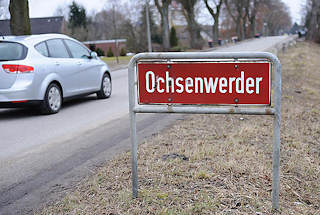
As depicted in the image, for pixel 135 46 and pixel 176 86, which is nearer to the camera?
pixel 176 86

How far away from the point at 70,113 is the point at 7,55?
1.67 m

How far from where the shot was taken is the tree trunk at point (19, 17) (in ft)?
48.0

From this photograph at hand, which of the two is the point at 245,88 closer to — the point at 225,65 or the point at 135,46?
the point at 225,65

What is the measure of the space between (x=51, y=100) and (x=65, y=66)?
908mm

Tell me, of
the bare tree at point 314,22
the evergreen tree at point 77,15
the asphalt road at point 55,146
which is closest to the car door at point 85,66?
the asphalt road at point 55,146

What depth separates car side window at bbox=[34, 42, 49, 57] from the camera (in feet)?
26.5

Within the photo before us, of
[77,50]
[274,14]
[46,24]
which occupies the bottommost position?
[77,50]

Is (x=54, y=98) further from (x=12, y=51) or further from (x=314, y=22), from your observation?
(x=314, y=22)

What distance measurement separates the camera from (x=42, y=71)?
7863mm

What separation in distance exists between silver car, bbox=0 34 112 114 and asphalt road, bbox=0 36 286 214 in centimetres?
38

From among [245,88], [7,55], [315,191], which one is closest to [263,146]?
[315,191]

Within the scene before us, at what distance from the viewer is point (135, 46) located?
44.5 meters

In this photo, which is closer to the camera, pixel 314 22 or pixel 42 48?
pixel 42 48

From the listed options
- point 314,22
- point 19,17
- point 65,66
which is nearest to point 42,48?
point 65,66
